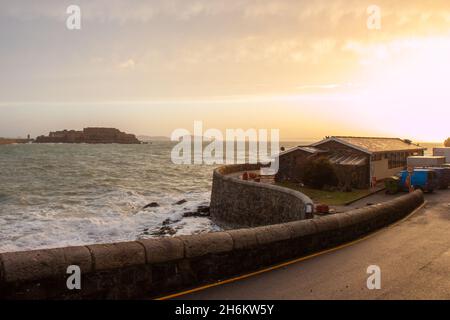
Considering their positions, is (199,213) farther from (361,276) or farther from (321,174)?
(361,276)

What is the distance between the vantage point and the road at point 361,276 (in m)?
8.26

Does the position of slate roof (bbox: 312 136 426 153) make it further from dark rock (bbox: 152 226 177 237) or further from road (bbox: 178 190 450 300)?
road (bbox: 178 190 450 300)

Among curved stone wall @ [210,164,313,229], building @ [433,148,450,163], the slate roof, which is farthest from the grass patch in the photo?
building @ [433,148,450,163]

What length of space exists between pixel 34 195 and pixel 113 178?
22.5 meters

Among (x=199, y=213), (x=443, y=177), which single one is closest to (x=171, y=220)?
(x=199, y=213)

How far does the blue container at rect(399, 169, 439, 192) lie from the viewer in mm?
29969

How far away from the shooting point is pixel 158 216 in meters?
39.0

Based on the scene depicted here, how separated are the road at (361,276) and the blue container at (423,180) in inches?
685

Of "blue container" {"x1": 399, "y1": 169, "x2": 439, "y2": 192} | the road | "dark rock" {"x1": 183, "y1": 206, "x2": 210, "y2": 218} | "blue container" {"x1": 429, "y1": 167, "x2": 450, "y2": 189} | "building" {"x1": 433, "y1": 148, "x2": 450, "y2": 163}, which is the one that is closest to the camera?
the road

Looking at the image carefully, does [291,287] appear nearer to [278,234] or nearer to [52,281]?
[278,234]

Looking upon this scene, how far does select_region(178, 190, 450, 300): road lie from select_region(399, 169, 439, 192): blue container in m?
17.4
